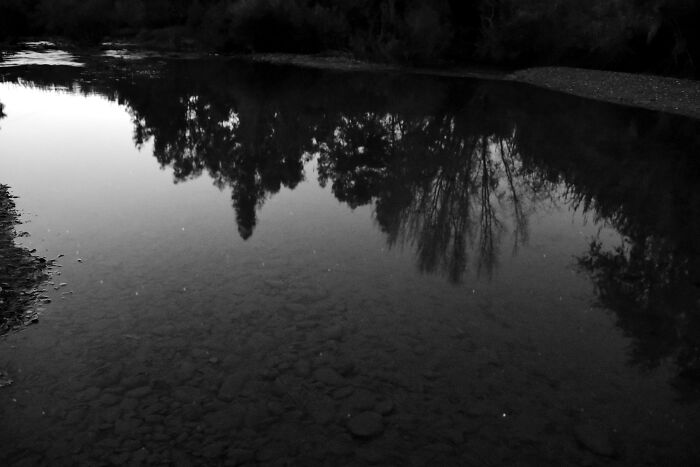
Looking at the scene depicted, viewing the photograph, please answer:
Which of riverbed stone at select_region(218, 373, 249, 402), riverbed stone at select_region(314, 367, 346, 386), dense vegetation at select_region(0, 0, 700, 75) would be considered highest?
dense vegetation at select_region(0, 0, 700, 75)

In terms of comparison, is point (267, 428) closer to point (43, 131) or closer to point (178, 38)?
point (43, 131)

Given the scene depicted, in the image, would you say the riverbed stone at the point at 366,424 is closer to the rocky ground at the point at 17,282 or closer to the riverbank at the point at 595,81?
the rocky ground at the point at 17,282

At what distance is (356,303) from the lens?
10.4 m

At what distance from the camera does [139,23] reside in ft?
306

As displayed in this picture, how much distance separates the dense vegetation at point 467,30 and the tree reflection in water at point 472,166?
14434mm

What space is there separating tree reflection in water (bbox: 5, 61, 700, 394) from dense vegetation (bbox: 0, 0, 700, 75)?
1443 centimetres

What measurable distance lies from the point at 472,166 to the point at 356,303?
12092mm

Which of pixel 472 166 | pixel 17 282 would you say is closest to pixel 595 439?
pixel 17 282

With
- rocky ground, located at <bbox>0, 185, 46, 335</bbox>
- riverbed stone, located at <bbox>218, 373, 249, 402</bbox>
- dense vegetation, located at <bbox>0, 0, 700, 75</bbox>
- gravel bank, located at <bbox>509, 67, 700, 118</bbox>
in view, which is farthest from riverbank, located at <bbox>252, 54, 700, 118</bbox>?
rocky ground, located at <bbox>0, 185, 46, 335</bbox>

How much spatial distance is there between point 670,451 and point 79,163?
69.6ft

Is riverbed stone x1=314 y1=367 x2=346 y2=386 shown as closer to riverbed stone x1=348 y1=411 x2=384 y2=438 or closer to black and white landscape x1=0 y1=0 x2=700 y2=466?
black and white landscape x1=0 y1=0 x2=700 y2=466

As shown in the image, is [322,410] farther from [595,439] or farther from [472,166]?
[472,166]

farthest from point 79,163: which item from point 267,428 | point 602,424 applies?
point 602,424

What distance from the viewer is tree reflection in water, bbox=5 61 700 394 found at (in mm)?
12258
